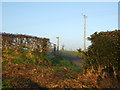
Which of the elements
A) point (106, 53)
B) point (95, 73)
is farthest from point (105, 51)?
point (95, 73)

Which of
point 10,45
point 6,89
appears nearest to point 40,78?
point 6,89

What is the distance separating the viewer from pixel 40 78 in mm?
7641

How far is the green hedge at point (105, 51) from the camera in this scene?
692 centimetres

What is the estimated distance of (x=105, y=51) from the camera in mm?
6941

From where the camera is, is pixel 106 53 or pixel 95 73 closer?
pixel 106 53

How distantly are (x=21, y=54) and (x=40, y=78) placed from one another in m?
6.51

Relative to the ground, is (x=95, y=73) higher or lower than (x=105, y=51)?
lower

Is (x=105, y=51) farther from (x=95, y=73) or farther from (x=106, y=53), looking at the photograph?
(x=95, y=73)

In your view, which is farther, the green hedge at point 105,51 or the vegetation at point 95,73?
the green hedge at point 105,51

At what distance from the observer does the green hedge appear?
22.7 feet

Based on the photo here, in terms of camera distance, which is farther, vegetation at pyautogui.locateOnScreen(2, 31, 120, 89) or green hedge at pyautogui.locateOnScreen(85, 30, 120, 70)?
green hedge at pyautogui.locateOnScreen(85, 30, 120, 70)

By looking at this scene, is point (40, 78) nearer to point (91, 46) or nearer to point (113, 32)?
point (91, 46)

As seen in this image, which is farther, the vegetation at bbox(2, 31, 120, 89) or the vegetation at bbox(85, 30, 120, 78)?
the vegetation at bbox(85, 30, 120, 78)

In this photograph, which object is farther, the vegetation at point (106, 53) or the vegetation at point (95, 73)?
the vegetation at point (106, 53)
